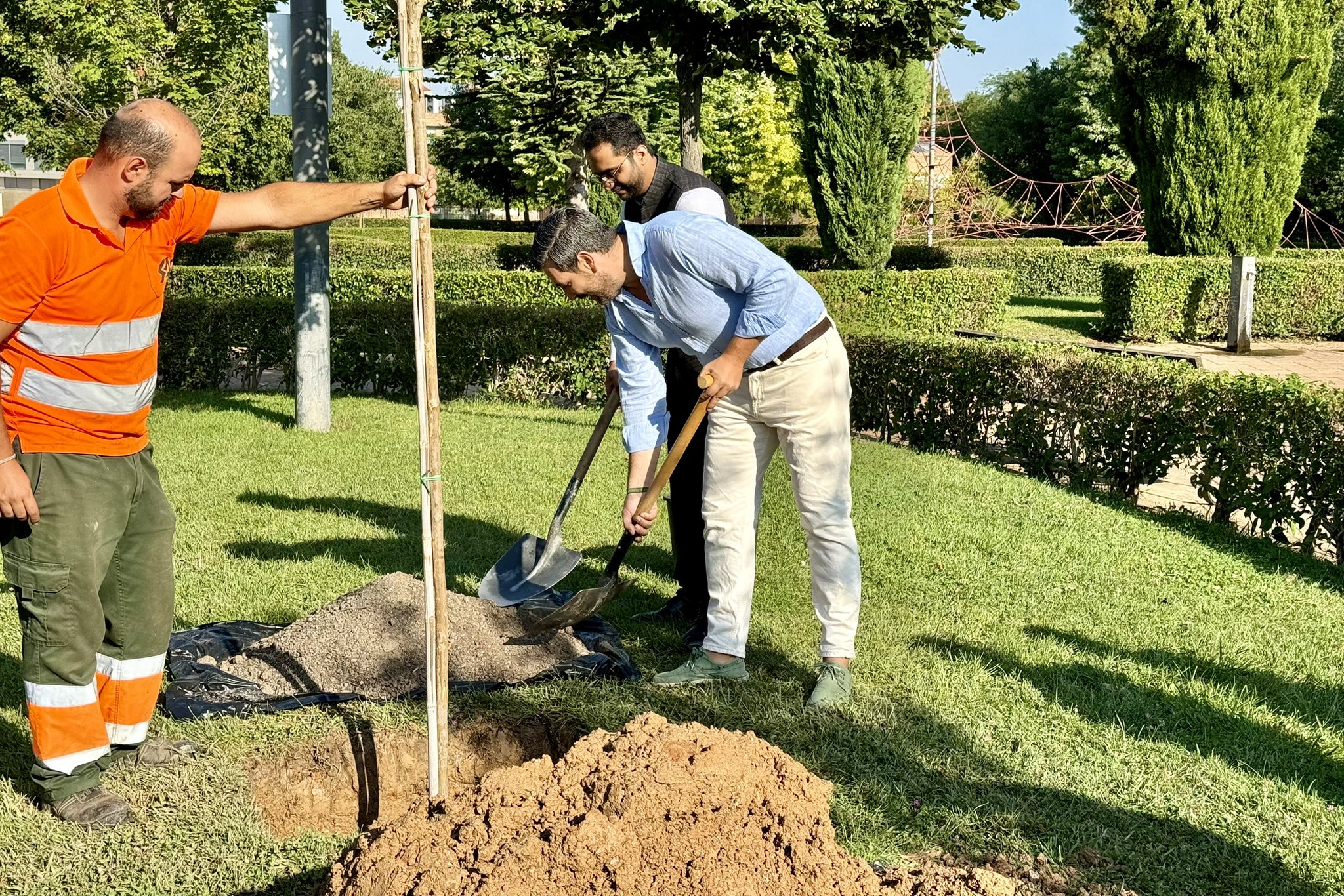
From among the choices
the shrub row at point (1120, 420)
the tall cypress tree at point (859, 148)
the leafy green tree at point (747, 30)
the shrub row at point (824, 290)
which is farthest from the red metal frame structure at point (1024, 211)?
the shrub row at point (1120, 420)

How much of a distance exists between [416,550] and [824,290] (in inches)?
433

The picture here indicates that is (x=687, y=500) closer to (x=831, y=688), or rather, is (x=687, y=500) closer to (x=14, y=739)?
(x=831, y=688)

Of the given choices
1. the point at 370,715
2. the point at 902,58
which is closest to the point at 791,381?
the point at 370,715

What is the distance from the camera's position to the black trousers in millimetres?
4715

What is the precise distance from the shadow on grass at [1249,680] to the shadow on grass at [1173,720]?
204 millimetres

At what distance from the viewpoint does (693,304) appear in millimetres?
3756

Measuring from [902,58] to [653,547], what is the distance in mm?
6774

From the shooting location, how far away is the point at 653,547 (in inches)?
237

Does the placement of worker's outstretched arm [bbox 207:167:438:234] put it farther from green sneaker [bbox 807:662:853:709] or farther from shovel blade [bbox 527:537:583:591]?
green sneaker [bbox 807:662:853:709]

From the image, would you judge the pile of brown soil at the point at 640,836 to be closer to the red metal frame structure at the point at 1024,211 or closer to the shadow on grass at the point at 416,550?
the shadow on grass at the point at 416,550

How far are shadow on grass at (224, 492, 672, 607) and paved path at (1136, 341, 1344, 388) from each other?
10.2 m

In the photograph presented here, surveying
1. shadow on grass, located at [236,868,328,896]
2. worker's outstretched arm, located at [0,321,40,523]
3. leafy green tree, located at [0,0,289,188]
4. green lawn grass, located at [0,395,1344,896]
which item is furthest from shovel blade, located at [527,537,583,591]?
leafy green tree, located at [0,0,289,188]

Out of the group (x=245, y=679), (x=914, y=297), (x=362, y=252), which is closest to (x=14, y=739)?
(x=245, y=679)

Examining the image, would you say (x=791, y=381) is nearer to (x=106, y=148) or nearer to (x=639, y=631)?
(x=639, y=631)
